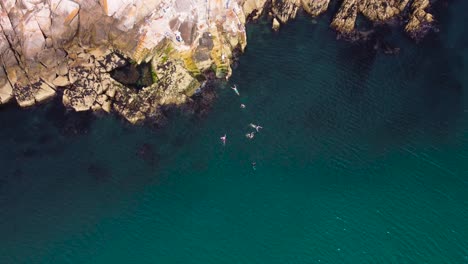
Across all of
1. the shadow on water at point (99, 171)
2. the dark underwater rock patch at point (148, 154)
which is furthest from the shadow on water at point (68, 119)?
the dark underwater rock patch at point (148, 154)

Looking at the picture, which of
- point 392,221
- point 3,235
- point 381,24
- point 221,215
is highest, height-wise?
point 381,24

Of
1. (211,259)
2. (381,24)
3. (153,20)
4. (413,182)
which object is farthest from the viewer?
(381,24)

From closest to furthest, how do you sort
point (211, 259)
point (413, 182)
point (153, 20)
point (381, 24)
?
1. point (211, 259)
2. point (413, 182)
3. point (153, 20)
4. point (381, 24)

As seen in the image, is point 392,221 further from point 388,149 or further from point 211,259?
point 211,259

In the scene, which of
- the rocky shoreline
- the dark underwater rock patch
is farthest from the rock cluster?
the dark underwater rock patch

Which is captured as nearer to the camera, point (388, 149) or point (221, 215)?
point (221, 215)

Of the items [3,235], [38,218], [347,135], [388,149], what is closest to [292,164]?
[347,135]
